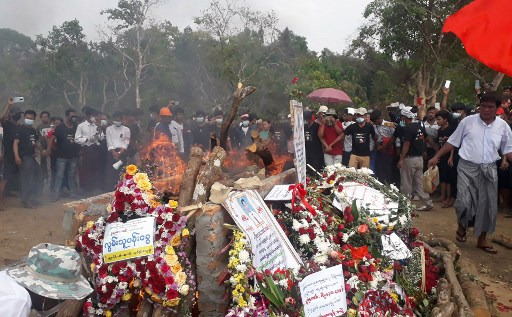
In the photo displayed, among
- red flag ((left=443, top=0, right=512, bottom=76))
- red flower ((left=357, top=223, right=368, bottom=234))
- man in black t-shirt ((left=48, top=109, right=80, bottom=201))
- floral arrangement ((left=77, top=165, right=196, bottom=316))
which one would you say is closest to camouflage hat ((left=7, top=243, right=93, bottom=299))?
floral arrangement ((left=77, top=165, right=196, bottom=316))

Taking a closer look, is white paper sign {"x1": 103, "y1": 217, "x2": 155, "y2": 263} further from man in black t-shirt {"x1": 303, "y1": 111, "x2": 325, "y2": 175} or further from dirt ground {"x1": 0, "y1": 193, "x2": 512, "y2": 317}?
man in black t-shirt {"x1": 303, "y1": 111, "x2": 325, "y2": 175}

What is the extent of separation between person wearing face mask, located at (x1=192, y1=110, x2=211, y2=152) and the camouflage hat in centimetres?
974

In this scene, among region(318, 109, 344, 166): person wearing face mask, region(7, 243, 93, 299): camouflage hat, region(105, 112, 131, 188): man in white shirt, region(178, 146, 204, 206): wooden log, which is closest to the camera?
region(7, 243, 93, 299): camouflage hat

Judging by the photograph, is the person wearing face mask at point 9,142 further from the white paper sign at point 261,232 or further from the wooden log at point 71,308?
the white paper sign at point 261,232

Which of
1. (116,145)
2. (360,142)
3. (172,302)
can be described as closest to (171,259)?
(172,302)

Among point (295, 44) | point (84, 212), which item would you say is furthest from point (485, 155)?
point (295, 44)

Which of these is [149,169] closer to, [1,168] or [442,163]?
[1,168]

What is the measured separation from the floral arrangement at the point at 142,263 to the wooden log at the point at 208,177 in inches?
11.6

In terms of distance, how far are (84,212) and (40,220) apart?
5724 millimetres

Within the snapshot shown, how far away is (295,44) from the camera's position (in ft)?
143

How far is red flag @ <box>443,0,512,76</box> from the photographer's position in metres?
5.02

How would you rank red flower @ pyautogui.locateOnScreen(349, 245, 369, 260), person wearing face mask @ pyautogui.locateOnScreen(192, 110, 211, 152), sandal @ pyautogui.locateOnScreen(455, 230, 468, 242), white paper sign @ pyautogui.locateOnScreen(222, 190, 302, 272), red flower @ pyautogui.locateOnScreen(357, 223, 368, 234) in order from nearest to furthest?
white paper sign @ pyautogui.locateOnScreen(222, 190, 302, 272), red flower @ pyautogui.locateOnScreen(349, 245, 369, 260), red flower @ pyautogui.locateOnScreen(357, 223, 368, 234), sandal @ pyautogui.locateOnScreen(455, 230, 468, 242), person wearing face mask @ pyautogui.locateOnScreen(192, 110, 211, 152)

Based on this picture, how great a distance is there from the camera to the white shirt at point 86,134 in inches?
465

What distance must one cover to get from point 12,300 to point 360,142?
9.64 meters
